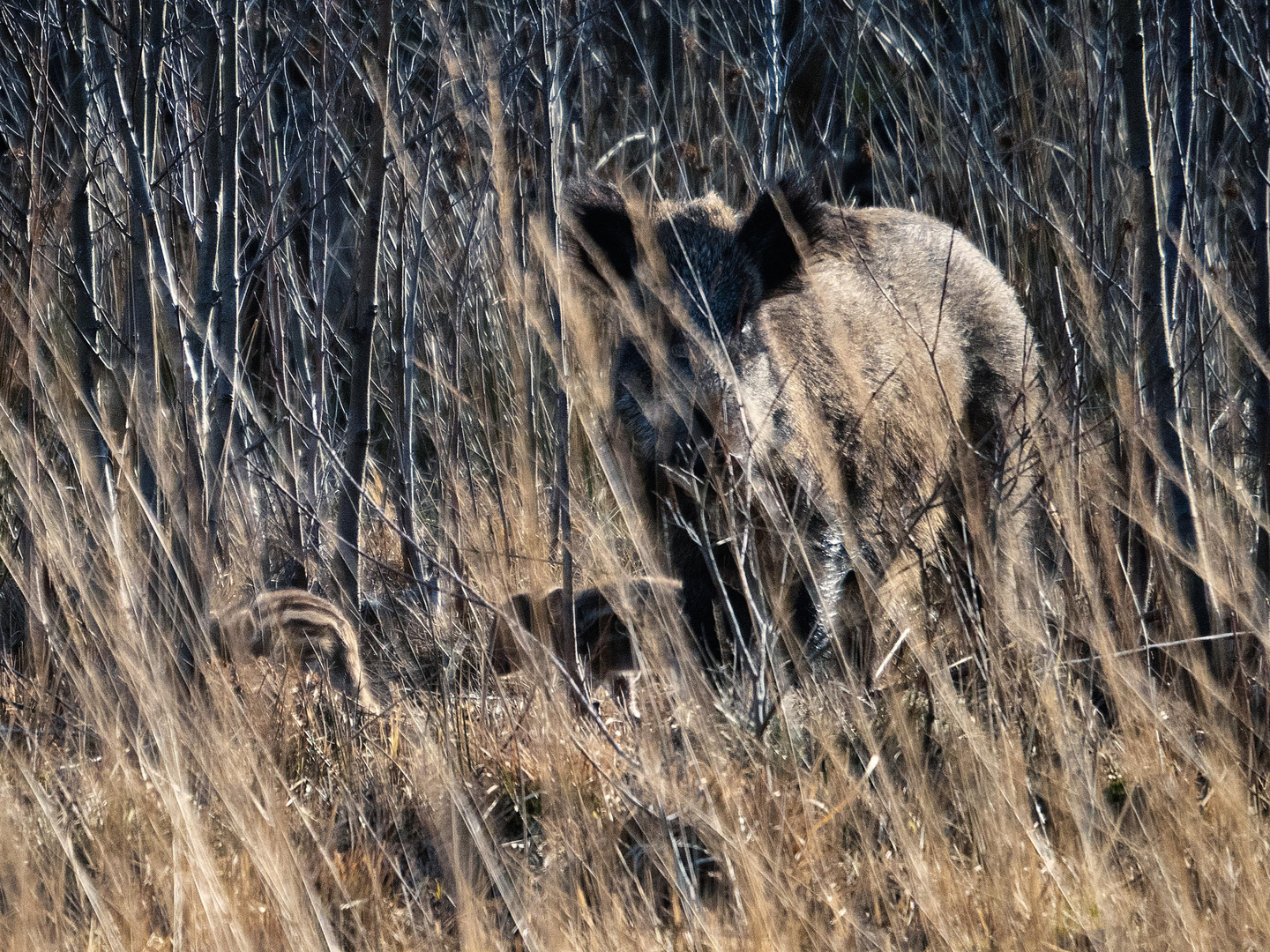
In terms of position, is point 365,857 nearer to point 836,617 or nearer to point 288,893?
point 288,893

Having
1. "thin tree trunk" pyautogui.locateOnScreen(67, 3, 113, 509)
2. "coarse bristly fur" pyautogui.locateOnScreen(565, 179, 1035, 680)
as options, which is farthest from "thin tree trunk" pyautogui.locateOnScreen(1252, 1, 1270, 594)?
"thin tree trunk" pyautogui.locateOnScreen(67, 3, 113, 509)

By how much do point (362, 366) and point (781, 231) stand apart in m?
1.35

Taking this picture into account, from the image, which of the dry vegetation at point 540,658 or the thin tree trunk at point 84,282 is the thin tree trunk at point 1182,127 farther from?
the thin tree trunk at point 84,282

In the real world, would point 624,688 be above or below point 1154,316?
below

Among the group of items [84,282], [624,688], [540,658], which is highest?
[84,282]

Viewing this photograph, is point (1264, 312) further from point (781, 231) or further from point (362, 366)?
point (362, 366)

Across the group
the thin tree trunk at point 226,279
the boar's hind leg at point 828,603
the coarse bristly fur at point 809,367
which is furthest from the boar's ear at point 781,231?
the thin tree trunk at point 226,279

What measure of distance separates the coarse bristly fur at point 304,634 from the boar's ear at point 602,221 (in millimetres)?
1299

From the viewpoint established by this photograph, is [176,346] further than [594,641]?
No

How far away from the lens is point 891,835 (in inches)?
69.2

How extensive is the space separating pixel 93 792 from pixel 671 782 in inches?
49.4

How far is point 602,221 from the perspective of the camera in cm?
346

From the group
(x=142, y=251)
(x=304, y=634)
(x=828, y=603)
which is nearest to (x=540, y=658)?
(x=304, y=634)

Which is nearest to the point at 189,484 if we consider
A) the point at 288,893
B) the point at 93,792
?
the point at 93,792
